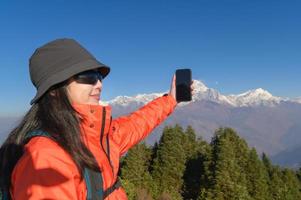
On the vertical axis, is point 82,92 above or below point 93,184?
above

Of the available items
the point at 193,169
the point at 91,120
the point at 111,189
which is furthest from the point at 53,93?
the point at 193,169

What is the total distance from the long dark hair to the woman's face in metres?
0.07

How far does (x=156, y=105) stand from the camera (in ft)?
19.1

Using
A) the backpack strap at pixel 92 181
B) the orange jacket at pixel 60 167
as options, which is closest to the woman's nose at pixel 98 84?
the orange jacket at pixel 60 167

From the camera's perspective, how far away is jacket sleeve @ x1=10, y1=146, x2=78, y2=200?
2924 millimetres

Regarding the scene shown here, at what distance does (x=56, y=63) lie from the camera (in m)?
3.57

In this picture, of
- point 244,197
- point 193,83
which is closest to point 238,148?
point 244,197

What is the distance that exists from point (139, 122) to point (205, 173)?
5252cm

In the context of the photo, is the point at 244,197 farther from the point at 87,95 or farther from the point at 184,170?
the point at 87,95

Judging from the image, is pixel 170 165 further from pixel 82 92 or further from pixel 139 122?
pixel 82 92

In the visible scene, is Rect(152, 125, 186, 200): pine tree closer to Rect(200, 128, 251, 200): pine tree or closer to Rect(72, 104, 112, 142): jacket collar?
Rect(200, 128, 251, 200): pine tree

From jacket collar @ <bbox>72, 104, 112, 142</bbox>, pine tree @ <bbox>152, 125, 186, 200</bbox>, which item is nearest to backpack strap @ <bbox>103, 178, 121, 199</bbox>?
jacket collar @ <bbox>72, 104, 112, 142</bbox>

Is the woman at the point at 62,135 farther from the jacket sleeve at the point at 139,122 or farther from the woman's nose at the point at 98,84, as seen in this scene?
the jacket sleeve at the point at 139,122

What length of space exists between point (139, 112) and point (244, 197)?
5000 cm
